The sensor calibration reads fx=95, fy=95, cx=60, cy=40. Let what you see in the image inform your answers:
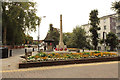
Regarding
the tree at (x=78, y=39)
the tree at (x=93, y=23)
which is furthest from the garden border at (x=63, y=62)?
the tree at (x=78, y=39)

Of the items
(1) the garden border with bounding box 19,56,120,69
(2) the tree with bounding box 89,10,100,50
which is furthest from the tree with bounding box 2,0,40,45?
(1) the garden border with bounding box 19,56,120,69

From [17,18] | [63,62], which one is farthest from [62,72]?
[17,18]

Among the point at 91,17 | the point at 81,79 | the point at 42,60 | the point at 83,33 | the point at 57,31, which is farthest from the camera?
the point at 57,31

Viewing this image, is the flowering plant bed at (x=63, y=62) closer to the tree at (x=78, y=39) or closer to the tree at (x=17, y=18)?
the tree at (x=17, y=18)

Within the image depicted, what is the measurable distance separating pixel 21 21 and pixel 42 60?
2501 cm

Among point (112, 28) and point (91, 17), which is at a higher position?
point (91, 17)

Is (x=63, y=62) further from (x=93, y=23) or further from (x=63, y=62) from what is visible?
(x=93, y=23)

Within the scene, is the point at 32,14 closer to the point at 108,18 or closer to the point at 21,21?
the point at 21,21

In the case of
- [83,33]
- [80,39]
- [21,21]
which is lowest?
[80,39]

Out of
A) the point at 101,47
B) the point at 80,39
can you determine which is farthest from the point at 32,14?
the point at 101,47

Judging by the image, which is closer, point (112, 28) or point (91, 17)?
point (91, 17)

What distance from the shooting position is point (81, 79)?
188 inches

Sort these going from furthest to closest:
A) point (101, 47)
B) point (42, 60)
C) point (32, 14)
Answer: point (101, 47) < point (32, 14) < point (42, 60)

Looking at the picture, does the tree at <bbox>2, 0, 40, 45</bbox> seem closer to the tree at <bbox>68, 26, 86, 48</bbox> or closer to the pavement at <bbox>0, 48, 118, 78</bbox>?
the tree at <bbox>68, 26, 86, 48</bbox>
